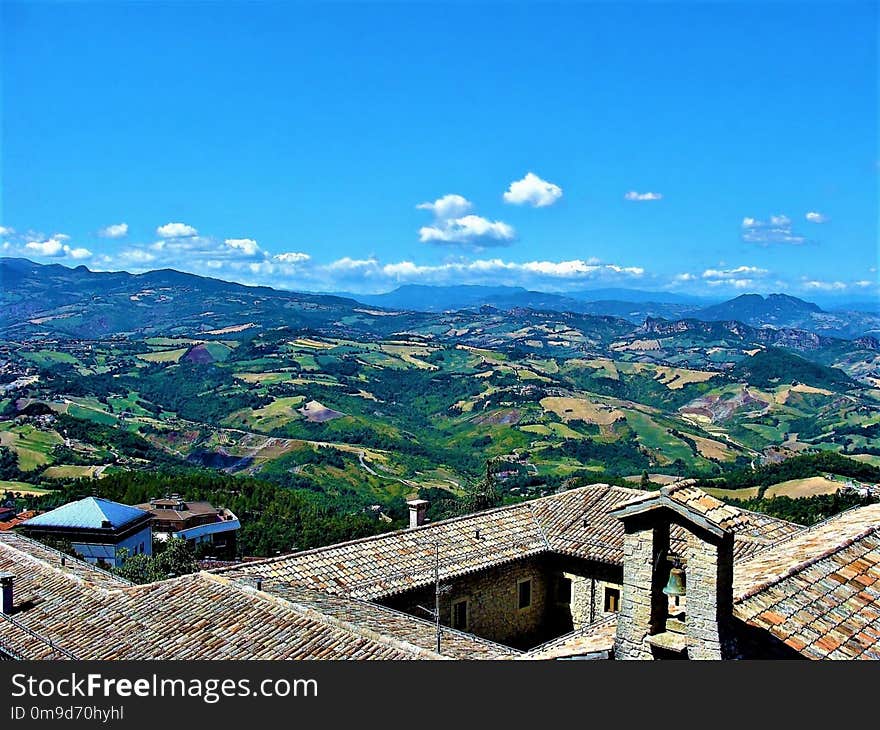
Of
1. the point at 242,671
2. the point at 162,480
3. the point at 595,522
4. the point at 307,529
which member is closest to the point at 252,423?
the point at 162,480

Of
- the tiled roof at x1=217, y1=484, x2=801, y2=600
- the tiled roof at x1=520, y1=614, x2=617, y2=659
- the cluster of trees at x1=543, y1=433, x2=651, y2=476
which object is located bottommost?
the cluster of trees at x1=543, y1=433, x2=651, y2=476

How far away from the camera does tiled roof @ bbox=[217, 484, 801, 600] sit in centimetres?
1836

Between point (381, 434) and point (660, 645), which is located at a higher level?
point (660, 645)

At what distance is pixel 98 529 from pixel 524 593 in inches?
1325

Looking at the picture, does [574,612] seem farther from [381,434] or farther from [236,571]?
[381,434]

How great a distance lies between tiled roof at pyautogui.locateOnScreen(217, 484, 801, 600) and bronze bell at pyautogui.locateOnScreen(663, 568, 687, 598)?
866 cm

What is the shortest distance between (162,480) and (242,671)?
65751mm

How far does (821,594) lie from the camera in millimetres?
12484

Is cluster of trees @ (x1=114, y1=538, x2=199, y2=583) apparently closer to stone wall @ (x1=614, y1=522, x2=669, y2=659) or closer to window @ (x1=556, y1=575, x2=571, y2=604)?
window @ (x1=556, y1=575, x2=571, y2=604)

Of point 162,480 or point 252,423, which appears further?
point 252,423

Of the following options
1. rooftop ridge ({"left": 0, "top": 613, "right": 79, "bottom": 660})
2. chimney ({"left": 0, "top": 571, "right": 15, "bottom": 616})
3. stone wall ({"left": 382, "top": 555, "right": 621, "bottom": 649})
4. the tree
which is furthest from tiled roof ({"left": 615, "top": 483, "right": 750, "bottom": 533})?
the tree

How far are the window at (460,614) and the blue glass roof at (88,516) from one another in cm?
3355

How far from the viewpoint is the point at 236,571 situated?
18.2 m

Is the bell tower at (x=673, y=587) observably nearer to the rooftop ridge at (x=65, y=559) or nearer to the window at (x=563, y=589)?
the window at (x=563, y=589)
